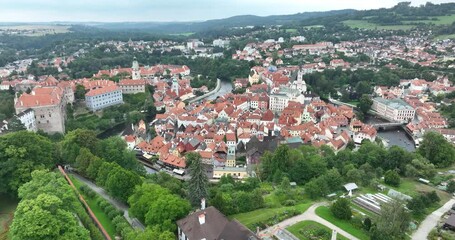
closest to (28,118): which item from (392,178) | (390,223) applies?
(390,223)

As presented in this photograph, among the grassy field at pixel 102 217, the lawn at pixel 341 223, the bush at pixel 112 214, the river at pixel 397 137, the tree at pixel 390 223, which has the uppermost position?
the tree at pixel 390 223

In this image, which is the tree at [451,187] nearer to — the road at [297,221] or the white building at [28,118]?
the road at [297,221]

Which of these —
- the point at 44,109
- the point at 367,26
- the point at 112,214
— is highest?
the point at 367,26

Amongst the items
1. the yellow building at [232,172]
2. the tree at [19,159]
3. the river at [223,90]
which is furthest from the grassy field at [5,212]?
the river at [223,90]

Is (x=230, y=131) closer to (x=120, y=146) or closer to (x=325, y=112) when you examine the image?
(x=120, y=146)

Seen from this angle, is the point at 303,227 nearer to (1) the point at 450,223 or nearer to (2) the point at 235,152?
(1) the point at 450,223

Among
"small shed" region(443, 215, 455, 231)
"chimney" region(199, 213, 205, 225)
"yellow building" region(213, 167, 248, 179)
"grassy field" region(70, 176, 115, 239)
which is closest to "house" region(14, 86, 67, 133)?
"grassy field" region(70, 176, 115, 239)
